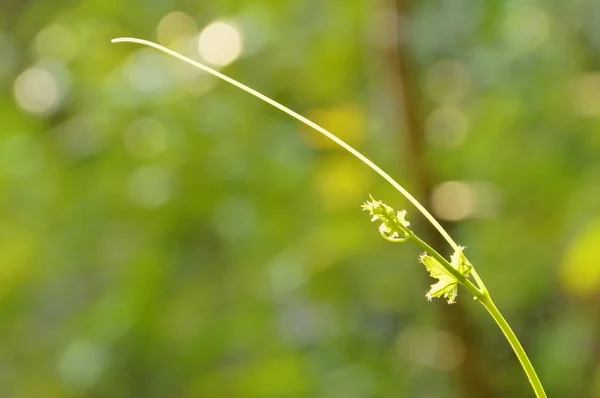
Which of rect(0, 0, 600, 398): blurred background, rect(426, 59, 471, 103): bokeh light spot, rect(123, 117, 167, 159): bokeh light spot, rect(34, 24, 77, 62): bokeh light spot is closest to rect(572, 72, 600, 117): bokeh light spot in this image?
rect(0, 0, 600, 398): blurred background

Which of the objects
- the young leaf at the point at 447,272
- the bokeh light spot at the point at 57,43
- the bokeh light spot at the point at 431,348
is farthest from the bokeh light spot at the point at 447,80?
the young leaf at the point at 447,272

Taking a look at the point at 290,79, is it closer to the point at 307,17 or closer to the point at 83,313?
the point at 307,17

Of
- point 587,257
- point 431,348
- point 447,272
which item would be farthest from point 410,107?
point 447,272

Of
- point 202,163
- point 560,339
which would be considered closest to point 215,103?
point 202,163

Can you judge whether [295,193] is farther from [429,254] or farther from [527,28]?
[429,254]

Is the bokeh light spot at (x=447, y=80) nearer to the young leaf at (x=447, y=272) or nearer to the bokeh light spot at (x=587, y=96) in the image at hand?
the bokeh light spot at (x=587, y=96)

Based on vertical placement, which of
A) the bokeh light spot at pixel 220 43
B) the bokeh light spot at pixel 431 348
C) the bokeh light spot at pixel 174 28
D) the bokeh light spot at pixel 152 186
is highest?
the bokeh light spot at pixel 174 28

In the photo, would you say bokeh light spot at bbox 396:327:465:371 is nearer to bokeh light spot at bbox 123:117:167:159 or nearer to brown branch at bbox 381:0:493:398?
brown branch at bbox 381:0:493:398
